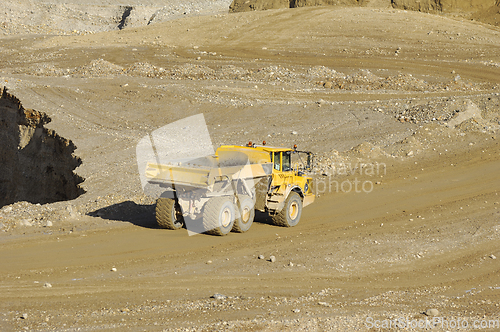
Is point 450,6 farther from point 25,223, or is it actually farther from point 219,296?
point 219,296

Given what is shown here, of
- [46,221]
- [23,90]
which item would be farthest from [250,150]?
[23,90]

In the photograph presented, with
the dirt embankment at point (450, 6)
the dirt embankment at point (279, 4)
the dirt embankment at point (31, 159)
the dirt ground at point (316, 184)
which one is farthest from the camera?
the dirt embankment at point (279, 4)

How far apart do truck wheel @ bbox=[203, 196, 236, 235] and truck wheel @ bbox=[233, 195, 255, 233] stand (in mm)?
260

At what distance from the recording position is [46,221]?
1315 centimetres

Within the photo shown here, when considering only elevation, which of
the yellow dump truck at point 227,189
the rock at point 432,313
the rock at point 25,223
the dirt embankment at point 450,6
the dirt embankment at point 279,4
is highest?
the dirt embankment at point 279,4

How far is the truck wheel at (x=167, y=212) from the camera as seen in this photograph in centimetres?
1220

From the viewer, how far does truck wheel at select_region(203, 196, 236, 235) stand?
453 inches

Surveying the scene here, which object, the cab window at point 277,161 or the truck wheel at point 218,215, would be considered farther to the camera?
the cab window at point 277,161

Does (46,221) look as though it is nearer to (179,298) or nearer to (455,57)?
(179,298)

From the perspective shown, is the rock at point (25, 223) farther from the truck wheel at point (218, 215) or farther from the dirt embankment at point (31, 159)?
the dirt embankment at point (31, 159)

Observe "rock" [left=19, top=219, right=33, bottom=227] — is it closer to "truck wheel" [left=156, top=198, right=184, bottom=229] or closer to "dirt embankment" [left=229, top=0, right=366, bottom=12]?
"truck wheel" [left=156, top=198, right=184, bottom=229]

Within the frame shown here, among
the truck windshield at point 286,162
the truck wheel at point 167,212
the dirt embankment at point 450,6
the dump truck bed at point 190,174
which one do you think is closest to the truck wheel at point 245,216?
the dump truck bed at point 190,174

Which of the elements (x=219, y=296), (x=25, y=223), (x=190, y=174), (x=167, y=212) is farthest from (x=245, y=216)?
(x=25, y=223)

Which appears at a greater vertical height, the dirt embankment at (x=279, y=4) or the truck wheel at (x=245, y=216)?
the dirt embankment at (x=279, y=4)
